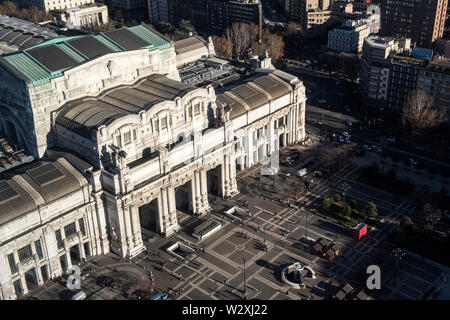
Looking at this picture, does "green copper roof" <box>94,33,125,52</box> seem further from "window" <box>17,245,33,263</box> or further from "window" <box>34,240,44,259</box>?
"window" <box>17,245,33,263</box>

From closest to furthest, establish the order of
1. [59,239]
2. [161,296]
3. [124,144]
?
[161,296] → [59,239] → [124,144]

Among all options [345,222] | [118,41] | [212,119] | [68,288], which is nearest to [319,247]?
[345,222]

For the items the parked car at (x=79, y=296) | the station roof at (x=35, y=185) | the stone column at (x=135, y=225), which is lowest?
the parked car at (x=79, y=296)

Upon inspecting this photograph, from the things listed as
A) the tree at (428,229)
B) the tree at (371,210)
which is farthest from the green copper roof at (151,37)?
the tree at (428,229)

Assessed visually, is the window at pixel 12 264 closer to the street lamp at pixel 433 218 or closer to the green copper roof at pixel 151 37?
the green copper roof at pixel 151 37

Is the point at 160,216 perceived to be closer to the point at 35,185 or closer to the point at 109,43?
the point at 35,185

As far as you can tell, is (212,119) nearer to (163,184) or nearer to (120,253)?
(163,184)

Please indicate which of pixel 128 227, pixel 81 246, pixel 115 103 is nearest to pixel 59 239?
pixel 81 246
